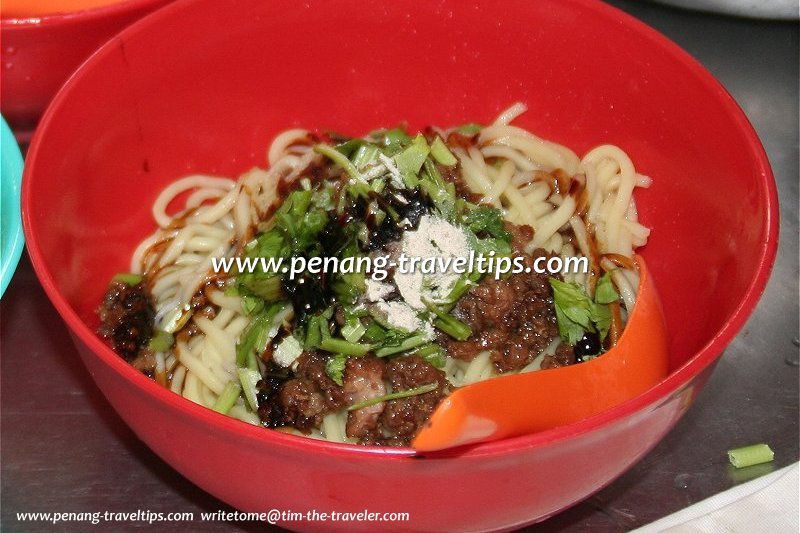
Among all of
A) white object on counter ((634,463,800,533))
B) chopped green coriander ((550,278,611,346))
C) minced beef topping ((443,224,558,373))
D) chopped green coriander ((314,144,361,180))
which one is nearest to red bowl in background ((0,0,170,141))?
chopped green coriander ((314,144,361,180))

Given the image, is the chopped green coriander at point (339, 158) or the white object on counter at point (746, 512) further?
the chopped green coriander at point (339, 158)

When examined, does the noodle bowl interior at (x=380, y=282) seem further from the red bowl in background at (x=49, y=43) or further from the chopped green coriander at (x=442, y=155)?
the red bowl in background at (x=49, y=43)

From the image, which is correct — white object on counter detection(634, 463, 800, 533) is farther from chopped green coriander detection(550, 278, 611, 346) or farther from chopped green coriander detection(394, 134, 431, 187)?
chopped green coriander detection(394, 134, 431, 187)

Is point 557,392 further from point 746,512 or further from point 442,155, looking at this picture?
point 442,155

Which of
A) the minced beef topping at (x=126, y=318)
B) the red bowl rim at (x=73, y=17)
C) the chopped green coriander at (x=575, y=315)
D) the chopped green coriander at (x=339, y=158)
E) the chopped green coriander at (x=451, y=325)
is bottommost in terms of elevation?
the minced beef topping at (x=126, y=318)

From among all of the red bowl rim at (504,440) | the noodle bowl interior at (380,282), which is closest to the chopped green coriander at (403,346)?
the noodle bowl interior at (380,282)

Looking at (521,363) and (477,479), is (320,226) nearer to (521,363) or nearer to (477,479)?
(521,363)
